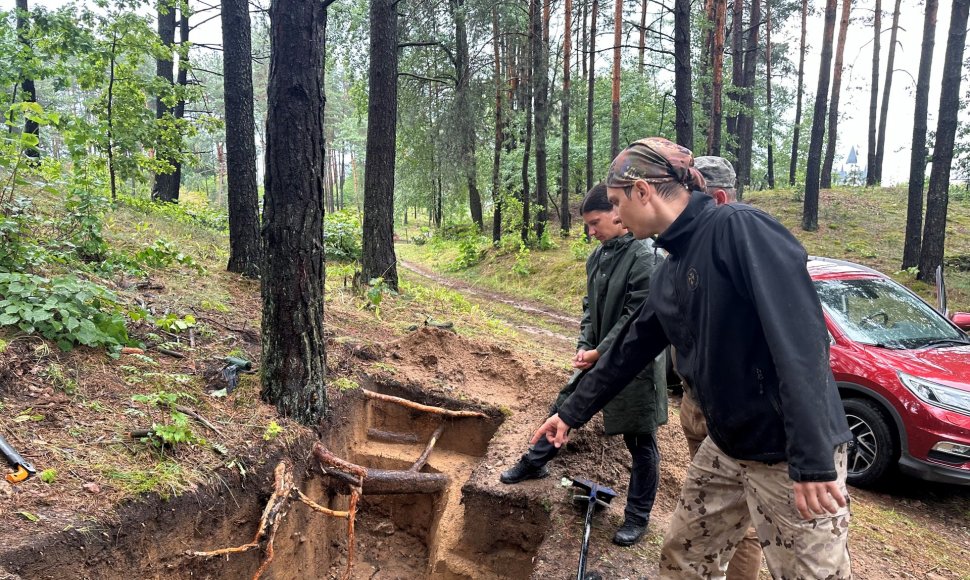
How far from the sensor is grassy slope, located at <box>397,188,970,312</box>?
12945 millimetres

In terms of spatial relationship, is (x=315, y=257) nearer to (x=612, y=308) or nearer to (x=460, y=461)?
(x=612, y=308)

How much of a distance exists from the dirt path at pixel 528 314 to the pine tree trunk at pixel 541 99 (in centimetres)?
316

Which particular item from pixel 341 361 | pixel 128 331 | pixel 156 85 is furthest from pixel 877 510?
pixel 156 85

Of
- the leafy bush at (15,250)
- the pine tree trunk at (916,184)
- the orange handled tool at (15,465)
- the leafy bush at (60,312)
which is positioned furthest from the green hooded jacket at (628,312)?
the pine tree trunk at (916,184)

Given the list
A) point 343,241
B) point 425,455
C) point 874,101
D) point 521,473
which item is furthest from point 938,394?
point 874,101

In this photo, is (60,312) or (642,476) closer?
(642,476)

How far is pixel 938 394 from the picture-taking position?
4.55 meters

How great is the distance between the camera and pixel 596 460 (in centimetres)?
443

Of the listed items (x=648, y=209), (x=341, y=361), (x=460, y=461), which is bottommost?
(x=460, y=461)

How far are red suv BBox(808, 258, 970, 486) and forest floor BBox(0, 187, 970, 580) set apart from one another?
1.52ft

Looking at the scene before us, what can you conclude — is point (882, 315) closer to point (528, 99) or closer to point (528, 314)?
point (528, 314)

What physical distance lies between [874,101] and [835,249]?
1178cm

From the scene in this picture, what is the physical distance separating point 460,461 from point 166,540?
284cm

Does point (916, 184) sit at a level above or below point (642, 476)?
above
